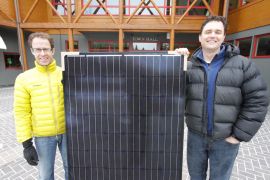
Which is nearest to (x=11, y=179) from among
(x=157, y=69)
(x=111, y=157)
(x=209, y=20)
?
(x=111, y=157)

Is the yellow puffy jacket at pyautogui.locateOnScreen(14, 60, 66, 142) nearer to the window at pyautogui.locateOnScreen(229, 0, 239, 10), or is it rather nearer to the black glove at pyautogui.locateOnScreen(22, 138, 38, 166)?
the black glove at pyautogui.locateOnScreen(22, 138, 38, 166)

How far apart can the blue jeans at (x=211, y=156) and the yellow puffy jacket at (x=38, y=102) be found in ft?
5.40

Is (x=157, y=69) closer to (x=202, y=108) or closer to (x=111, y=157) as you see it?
(x=202, y=108)

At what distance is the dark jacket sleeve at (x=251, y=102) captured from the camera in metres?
1.96

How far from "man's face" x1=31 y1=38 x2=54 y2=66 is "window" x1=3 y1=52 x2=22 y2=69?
1382 centimetres

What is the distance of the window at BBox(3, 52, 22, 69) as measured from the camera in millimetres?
13555

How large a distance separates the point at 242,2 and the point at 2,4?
14.2m

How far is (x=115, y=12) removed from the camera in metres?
13.4

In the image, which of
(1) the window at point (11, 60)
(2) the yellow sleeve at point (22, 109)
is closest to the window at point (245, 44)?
(2) the yellow sleeve at point (22, 109)

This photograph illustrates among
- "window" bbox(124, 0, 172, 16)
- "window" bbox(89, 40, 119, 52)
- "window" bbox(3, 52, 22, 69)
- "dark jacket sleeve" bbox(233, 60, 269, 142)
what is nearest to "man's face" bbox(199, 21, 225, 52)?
"dark jacket sleeve" bbox(233, 60, 269, 142)

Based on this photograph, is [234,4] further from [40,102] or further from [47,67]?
[40,102]

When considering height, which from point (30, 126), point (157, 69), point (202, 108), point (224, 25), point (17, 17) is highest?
point (17, 17)

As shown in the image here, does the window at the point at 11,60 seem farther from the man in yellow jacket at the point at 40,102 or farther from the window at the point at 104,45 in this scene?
the man in yellow jacket at the point at 40,102

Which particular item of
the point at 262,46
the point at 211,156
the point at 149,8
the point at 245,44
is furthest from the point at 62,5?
the point at 211,156
